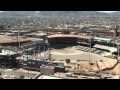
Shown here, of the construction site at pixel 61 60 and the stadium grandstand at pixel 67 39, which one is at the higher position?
the stadium grandstand at pixel 67 39

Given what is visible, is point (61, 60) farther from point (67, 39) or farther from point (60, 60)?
point (67, 39)

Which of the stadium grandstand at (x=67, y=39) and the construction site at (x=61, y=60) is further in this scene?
the stadium grandstand at (x=67, y=39)

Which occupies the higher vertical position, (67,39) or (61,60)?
(67,39)

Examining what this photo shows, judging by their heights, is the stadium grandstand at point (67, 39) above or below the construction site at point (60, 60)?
above

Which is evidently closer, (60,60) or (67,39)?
(60,60)

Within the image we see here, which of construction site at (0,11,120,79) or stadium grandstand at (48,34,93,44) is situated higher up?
stadium grandstand at (48,34,93,44)

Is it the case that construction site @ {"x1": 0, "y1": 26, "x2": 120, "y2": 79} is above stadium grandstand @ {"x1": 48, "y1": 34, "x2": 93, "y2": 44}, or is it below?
below

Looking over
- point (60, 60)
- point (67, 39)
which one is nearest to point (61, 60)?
point (60, 60)

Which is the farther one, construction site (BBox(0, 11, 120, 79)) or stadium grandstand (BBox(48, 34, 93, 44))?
stadium grandstand (BBox(48, 34, 93, 44))

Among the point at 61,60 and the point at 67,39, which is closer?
the point at 61,60
